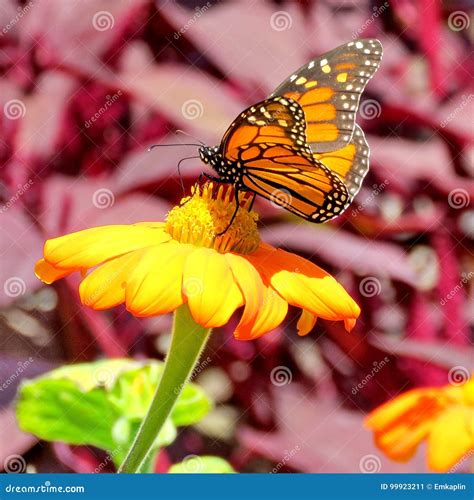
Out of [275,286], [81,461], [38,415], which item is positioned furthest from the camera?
[81,461]

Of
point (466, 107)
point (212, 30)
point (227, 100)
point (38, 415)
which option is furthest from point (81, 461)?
point (466, 107)

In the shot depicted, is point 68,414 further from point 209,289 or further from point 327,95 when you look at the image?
point 327,95

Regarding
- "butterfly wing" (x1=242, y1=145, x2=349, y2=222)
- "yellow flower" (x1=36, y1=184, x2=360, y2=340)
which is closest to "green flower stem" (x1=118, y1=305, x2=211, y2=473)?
"yellow flower" (x1=36, y1=184, x2=360, y2=340)

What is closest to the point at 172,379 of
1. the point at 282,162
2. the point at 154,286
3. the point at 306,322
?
the point at 154,286

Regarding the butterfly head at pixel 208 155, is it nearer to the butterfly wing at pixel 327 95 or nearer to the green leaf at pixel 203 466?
the butterfly wing at pixel 327 95

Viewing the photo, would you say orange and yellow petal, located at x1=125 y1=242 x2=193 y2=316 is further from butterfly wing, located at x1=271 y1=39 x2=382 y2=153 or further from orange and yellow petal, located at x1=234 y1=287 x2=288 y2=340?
butterfly wing, located at x1=271 y1=39 x2=382 y2=153

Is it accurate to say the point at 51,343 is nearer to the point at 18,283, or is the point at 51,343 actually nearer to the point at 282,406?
the point at 18,283

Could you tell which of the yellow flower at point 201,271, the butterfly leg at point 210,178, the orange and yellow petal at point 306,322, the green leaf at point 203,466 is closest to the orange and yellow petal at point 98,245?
the yellow flower at point 201,271
